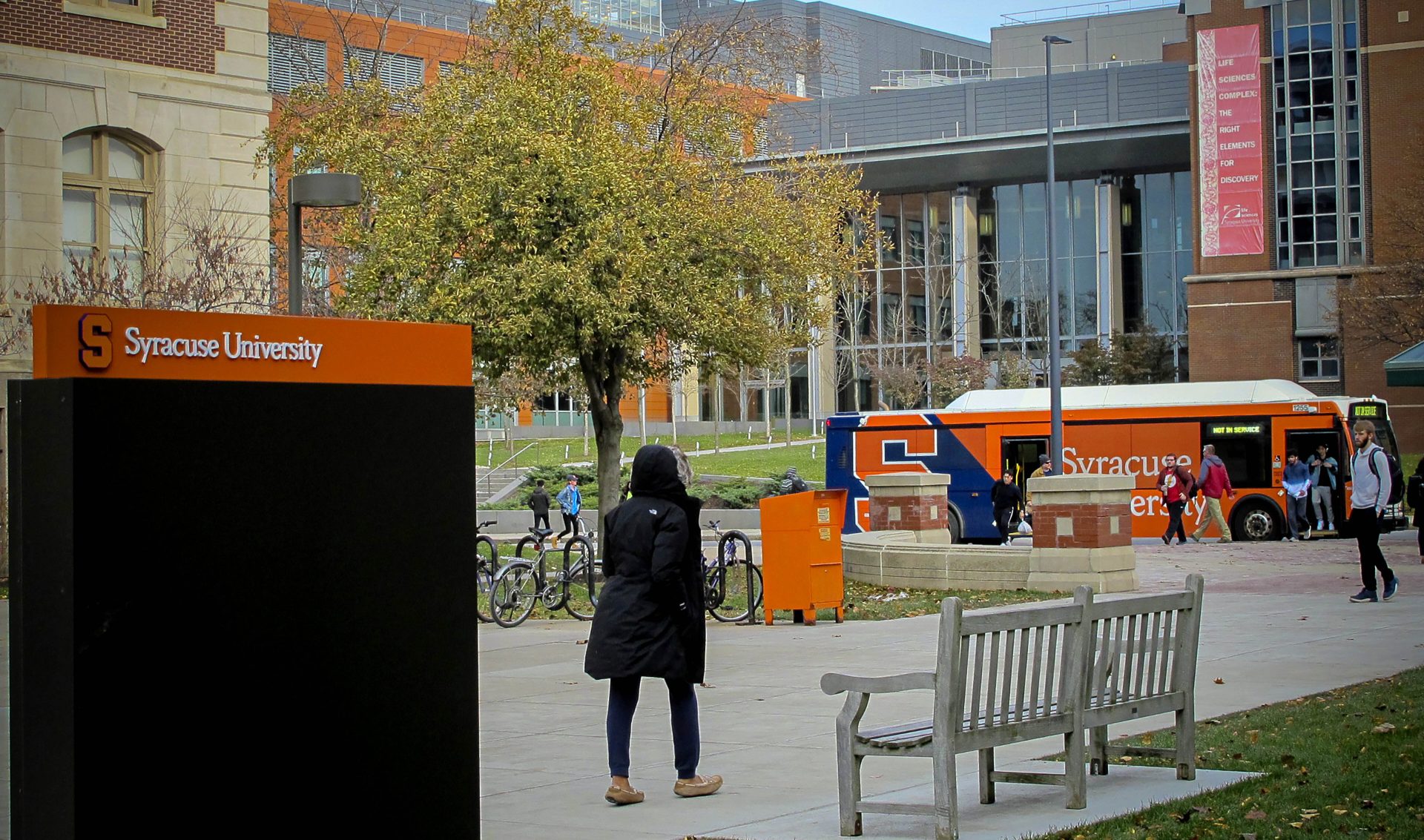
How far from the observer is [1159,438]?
30.2 metres

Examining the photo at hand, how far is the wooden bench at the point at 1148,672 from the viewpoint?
22.7 ft

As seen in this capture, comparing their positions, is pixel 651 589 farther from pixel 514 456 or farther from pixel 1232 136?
pixel 514 456

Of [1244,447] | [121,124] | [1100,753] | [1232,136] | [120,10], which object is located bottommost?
[1100,753]

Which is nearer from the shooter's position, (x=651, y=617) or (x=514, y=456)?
(x=651, y=617)

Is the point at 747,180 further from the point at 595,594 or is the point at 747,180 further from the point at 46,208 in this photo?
the point at 46,208

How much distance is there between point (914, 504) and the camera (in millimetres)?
21125

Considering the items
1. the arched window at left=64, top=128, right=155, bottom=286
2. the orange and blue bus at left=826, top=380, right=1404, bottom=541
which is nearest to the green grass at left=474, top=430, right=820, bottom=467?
the orange and blue bus at left=826, top=380, right=1404, bottom=541

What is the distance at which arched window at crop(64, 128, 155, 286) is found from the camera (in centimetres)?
2058

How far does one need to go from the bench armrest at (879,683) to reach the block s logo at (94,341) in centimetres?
329

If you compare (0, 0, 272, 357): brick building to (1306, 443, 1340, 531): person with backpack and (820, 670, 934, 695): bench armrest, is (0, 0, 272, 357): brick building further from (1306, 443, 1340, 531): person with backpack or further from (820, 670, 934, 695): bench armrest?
(1306, 443, 1340, 531): person with backpack

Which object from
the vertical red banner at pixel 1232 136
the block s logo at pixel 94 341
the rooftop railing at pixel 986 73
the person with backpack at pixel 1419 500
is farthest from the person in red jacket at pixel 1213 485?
the rooftop railing at pixel 986 73

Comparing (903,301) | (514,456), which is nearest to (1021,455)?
(514,456)

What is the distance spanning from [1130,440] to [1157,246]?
3451 cm

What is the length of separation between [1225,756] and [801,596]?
7.87m
